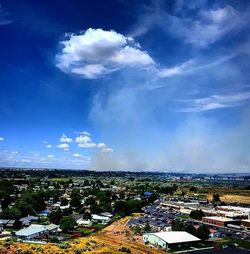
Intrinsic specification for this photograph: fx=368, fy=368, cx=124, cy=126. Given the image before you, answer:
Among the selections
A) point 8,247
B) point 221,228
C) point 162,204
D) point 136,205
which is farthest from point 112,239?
point 162,204

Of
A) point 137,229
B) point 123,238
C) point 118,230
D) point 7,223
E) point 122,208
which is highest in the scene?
point 122,208

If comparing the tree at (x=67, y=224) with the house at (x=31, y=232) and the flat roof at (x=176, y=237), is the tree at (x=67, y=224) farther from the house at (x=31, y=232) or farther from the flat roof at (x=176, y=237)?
the flat roof at (x=176, y=237)

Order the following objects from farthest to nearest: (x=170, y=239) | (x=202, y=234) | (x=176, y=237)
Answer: (x=202, y=234) < (x=176, y=237) < (x=170, y=239)

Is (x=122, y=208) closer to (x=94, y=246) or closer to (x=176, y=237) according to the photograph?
(x=176, y=237)

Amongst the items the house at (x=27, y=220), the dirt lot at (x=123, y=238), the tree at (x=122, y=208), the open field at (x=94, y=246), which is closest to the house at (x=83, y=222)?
the dirt lot at (x=123, y=238)

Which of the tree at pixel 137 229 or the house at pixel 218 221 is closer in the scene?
the tree at pixel 137 229

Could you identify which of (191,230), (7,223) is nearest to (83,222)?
(7,223)
